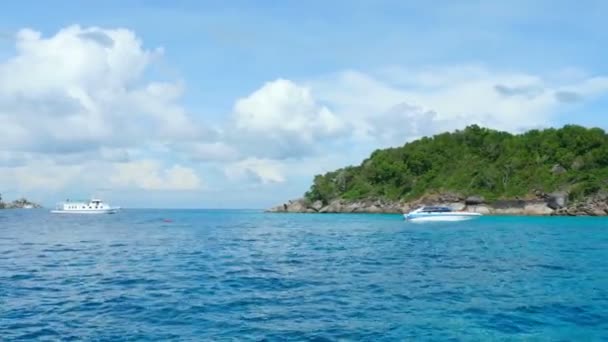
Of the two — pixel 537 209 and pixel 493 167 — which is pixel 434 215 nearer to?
pixel 537 209

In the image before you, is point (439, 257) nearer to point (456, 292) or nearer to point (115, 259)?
point (456, 292)

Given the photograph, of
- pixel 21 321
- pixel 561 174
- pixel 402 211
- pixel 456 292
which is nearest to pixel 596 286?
pixel 456 292

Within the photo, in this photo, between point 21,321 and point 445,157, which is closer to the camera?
point 21,321

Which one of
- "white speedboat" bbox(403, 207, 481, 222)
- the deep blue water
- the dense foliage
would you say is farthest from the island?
the deep blue water

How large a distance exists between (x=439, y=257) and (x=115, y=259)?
82.5ft

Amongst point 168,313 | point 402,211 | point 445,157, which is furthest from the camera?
point 445,157

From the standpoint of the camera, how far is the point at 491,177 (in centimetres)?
16138

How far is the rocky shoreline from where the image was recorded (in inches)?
5251

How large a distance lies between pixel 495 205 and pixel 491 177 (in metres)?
12.9

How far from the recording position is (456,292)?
86.5ft

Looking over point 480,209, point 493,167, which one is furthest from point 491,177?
point 480,209

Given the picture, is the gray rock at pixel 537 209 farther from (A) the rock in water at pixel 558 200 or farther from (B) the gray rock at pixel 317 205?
(B) the gray rock at pixel 317 205

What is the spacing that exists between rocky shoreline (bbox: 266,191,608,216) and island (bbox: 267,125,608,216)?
215 mm

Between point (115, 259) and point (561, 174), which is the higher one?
point (561, 174)
